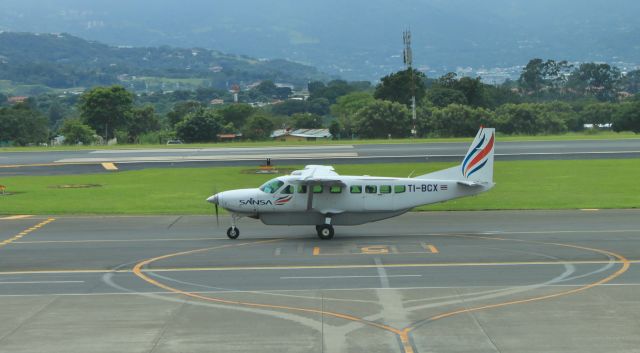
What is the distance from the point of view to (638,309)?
21547 millimetres

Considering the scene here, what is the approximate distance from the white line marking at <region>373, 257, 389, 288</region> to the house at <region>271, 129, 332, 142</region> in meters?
97.5

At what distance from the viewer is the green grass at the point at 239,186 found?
41.9 meters

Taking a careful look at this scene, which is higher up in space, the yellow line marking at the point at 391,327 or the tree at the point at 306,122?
the tree at the point at 306,122

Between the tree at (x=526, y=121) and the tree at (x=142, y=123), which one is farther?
the tree at (x=142, y=123)

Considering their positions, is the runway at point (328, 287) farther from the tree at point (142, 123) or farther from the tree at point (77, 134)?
the tree at point (142, 123)

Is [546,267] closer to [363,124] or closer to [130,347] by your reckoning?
[130,347]

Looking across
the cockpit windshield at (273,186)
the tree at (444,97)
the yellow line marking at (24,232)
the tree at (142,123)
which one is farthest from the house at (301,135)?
the cockpit windshield at (273,186)

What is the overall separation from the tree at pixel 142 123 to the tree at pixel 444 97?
42746 millimetres

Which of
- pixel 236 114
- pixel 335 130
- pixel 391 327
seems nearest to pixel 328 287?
pixel 391 327

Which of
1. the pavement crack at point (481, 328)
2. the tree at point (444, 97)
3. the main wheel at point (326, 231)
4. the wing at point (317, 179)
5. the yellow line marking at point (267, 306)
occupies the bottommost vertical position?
the pavement crack at point (481, 328)

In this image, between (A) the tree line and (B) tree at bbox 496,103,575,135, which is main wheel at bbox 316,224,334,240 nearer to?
(A) the tree line

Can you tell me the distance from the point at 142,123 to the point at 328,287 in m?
111

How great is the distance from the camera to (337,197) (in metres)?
32.7

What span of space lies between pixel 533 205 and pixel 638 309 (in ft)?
64.9
